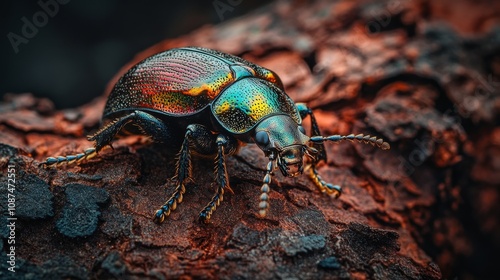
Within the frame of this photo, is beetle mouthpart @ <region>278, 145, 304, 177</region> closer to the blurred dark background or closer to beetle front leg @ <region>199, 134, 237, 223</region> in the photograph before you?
beetle front leg @ <region>199, 134, 237, 223</region>

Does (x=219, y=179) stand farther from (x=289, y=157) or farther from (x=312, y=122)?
(x=312, y=122)

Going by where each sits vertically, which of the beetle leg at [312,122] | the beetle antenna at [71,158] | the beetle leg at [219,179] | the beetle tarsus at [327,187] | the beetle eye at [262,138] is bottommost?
the beetle tarsus at [327,187]

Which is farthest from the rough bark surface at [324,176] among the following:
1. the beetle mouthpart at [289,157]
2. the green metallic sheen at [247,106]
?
the green metallic sheen at [247,106]

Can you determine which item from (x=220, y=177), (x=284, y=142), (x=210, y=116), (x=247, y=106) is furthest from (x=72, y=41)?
(x=284, y=142)

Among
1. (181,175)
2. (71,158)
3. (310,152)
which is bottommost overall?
(310,152)

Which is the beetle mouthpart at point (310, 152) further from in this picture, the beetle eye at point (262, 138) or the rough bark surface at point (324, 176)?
the rough bark surface at point (324, 176)

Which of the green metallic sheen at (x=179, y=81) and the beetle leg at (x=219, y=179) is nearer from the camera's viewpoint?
the beetle leg at (x=219, y=179)

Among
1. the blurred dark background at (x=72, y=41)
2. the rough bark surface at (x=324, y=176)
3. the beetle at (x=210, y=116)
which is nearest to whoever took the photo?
the rough bark surface at (x=324, y=176)
